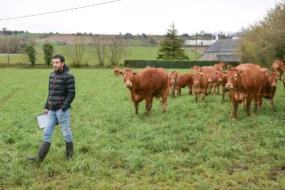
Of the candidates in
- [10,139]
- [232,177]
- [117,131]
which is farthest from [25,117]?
[232,177]

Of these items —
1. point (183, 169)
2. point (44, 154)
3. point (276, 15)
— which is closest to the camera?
point (183, 169)

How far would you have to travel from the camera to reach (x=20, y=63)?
5916 cm

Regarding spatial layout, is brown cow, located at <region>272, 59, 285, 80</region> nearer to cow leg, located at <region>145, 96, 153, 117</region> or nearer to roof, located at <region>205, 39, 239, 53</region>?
cow leg, located at <region>145, 96, 153, 117</region>

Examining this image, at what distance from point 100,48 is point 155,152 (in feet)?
202

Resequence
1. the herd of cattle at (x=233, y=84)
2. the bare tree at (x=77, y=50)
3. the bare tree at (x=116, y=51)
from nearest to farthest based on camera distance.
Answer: the herd of cattle at (x=233, y=84) < the bare tree at (x=77, y=50) < the bare tree at (x=116, y=51)

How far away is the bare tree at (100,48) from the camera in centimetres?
6438

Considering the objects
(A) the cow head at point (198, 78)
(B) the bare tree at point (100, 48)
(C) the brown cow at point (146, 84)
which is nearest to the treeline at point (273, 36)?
(A) the cow head at point (198, 78)

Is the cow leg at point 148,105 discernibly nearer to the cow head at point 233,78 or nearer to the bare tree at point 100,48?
the cow head at point 233,78

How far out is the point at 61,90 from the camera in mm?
6496

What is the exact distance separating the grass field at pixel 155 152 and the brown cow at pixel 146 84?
64cm

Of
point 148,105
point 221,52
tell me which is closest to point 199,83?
point 148,105

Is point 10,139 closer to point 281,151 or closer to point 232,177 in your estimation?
point 232,177

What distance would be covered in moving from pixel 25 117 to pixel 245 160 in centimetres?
837

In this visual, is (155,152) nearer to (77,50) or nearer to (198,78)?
(198,78)
